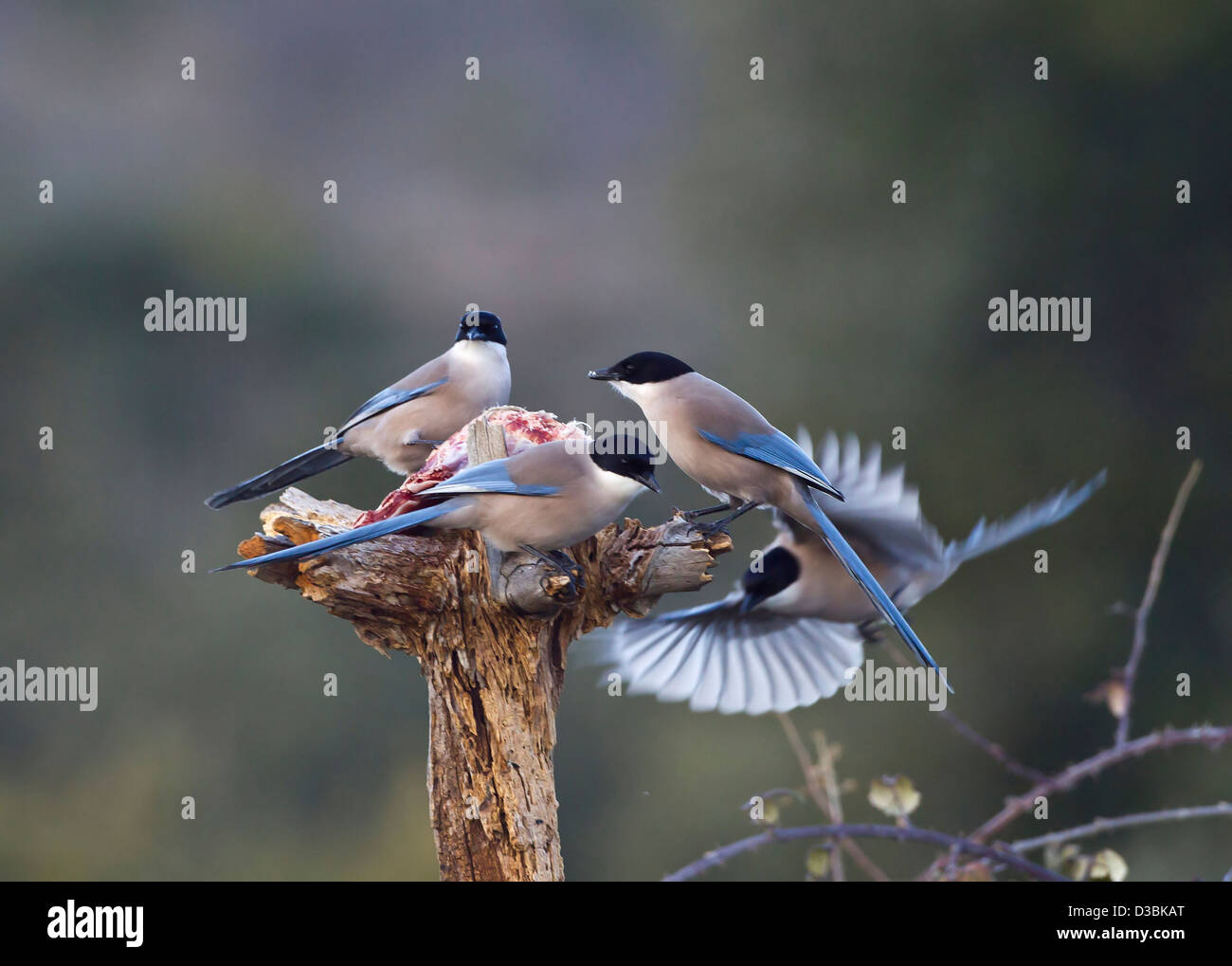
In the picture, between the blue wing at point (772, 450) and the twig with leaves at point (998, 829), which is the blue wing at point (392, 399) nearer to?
the blue wing at point (772, 450)

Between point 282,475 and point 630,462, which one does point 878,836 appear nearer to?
point 630,462

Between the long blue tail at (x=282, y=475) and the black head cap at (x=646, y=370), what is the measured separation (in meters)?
0.77

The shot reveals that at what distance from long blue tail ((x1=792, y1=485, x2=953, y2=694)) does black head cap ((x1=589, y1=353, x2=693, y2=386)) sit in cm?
35

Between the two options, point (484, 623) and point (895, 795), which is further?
point (484, 623)

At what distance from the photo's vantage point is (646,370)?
2.87 m

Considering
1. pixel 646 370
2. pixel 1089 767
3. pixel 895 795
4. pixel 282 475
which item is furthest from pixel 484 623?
pixel 1089 767

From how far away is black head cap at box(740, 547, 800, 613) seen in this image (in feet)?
9.66

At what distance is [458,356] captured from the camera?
3.35 meters

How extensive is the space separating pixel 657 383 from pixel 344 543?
0.72 meters

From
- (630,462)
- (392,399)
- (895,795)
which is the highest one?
(392,399)

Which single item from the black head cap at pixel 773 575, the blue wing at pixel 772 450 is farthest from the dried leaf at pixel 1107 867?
the black head cap at pixel 773 575

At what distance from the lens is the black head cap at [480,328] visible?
133 inches

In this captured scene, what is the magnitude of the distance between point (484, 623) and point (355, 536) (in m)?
0.33

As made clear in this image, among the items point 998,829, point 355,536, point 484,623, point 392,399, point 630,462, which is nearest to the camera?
point 998,829
